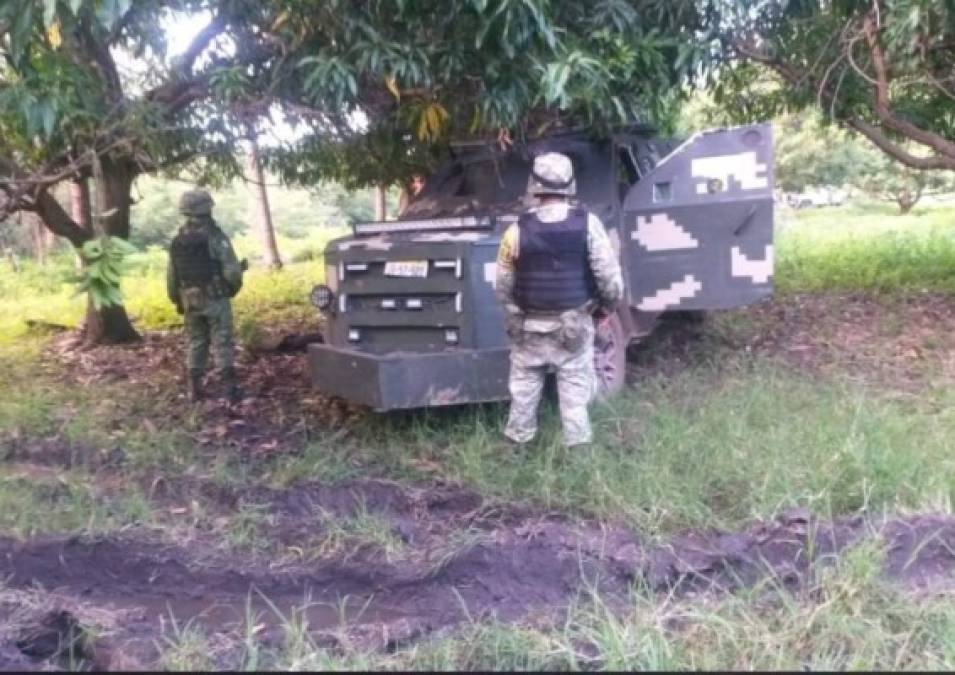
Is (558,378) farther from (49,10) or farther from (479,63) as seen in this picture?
(49,10)

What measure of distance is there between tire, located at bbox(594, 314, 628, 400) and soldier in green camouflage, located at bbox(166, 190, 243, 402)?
251 centimetres

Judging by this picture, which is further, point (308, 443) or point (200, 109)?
point (200, 109)

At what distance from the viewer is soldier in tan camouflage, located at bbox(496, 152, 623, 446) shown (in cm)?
520

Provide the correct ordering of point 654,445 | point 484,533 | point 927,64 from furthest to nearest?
point 927,64
point 654,445
point 484,533

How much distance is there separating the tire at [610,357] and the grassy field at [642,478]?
0.14 m

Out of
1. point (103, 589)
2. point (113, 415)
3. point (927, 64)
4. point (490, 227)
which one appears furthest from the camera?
point (927, 64)

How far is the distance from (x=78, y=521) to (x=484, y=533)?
1821 millimetres

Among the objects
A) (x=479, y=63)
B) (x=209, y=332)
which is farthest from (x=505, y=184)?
(x=209, y=332)

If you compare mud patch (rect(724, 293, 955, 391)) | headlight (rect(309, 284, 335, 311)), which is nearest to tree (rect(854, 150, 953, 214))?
mud patch (rect(724, 293, 955, 391))

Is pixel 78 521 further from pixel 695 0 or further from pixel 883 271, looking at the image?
pixel 883 271

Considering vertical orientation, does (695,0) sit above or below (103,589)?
above

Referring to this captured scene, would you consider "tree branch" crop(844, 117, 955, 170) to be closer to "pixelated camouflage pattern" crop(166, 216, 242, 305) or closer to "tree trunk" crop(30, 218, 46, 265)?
"pixelated camouflage pattern" crop(166, 216, 242, 305)

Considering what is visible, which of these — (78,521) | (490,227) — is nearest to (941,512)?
(490,227)

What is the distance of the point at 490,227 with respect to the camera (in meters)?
6.00
